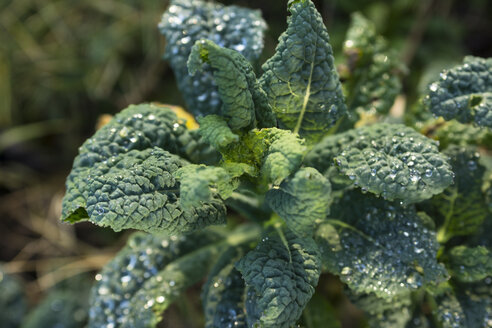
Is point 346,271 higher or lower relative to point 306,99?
lower

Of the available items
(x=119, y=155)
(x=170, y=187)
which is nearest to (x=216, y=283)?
(x=170, y=187)

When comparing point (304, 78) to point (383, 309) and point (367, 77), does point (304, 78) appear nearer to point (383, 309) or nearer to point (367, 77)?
point (367, 77)

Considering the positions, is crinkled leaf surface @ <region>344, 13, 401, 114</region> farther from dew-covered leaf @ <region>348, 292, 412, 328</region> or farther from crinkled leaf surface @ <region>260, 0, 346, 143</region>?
dew-covered leaf @ <region>348, 292, 412, 328</region>

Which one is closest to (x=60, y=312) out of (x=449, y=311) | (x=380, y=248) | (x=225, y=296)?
(x=225, y=296)

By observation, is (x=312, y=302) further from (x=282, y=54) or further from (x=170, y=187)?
(x=282, y=54)

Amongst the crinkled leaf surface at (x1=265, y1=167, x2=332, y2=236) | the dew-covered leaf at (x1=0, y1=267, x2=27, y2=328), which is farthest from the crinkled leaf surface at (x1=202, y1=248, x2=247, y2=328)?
the dew-covered leaf at (x1=0, y1=267, x2=27, y2=328)

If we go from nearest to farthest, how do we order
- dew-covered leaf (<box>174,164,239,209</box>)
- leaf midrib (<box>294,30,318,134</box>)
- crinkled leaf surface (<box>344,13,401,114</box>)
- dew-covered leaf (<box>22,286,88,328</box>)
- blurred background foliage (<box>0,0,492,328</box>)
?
1. dew-covered leaf (<box>174,164,239,209</box>)
2. leaf midrib (<box>294,30,318,134</box>)
3. crinkled leaf surface (<box>344,13,401,114</box>)
4. dew-covered leaf (<box>22,286,88,328</box>)
5. blurred background foliage (<box>0,0,492,328</box>)
